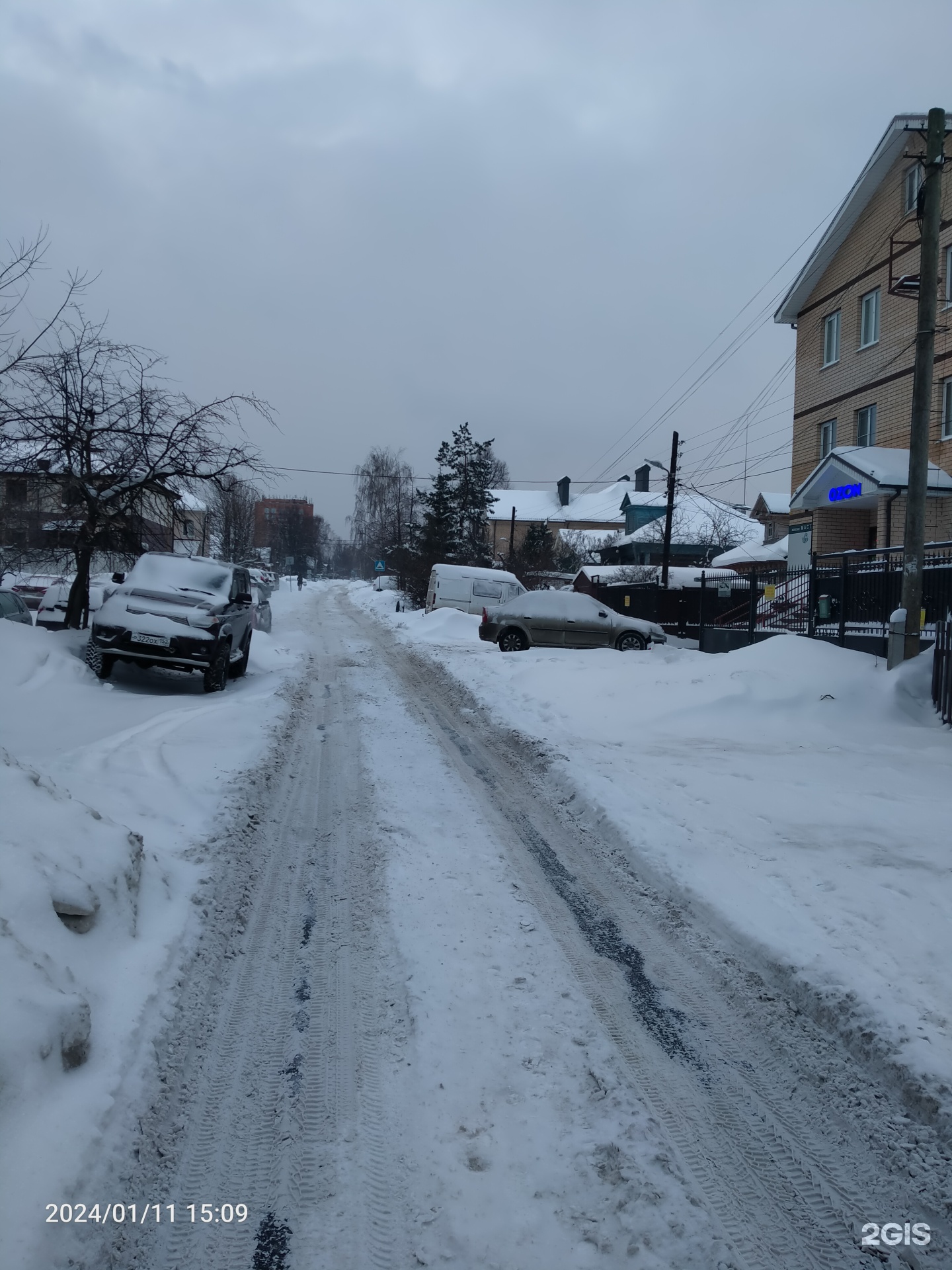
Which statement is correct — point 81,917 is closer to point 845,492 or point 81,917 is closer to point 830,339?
point 845,492

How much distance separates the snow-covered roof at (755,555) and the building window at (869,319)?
15941 millimetres

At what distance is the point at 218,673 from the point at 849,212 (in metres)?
24.5

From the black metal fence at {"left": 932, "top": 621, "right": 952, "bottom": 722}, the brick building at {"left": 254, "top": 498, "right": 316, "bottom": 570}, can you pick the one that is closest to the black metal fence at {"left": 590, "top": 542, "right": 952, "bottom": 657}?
the black metal fence at {"left": 932, "top": 621, "right": 952, "bottom": 722}

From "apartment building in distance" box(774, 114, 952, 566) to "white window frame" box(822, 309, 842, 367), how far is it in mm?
35

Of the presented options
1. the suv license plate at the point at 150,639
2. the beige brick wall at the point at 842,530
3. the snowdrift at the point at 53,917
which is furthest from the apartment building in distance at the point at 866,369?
the snowdrift at the point at 53,917

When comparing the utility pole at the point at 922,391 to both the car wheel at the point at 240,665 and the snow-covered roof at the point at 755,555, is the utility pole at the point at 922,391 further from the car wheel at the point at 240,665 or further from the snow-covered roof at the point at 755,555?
the snow-covered roof at the point at 755,555

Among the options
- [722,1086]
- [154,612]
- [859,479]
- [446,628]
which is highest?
[859,479]

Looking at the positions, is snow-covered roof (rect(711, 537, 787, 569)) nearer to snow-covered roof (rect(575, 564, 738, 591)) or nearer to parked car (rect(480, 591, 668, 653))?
snow-covered roof (rect(575, 564, 738, 591))

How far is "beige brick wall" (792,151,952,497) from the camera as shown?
21.8 meters

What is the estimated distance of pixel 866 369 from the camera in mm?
24422

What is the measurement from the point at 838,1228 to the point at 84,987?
285cm

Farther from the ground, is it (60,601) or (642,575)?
(642,575)

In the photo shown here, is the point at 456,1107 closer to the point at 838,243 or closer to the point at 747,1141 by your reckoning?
the point at 747,1141

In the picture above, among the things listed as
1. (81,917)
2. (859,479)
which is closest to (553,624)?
(859,479)
